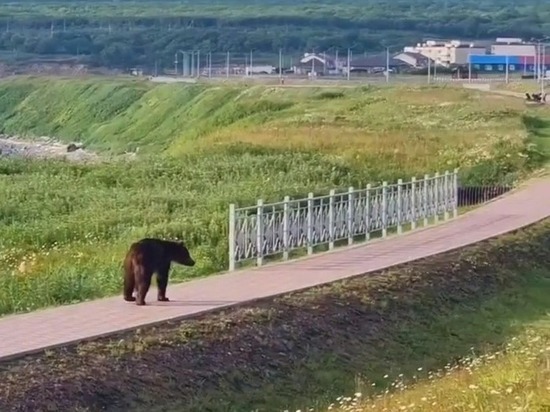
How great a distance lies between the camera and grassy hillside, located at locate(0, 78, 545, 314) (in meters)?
17.7

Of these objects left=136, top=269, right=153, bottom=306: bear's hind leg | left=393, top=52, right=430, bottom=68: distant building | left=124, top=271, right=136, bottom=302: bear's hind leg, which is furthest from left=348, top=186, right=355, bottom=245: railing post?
left=393, top=52, right=430, bottom=68: distant building

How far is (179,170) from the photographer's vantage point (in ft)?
97.1

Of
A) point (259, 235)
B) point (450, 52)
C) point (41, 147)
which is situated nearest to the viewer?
point (259, 235)

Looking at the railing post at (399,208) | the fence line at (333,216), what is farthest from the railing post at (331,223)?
the railing post at (399,208)

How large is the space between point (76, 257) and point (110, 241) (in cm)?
174

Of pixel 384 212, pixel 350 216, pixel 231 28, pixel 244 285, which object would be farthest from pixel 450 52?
pixel 244 285

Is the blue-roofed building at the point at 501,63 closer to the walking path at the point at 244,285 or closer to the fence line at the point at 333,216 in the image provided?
the fence line at the point at 333,216

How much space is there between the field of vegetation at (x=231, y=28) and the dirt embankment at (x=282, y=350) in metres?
111

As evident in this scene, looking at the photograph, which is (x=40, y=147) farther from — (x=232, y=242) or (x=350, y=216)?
(x=232, y=242)

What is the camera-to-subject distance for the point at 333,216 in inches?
747

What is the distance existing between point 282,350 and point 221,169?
1648 centimetres

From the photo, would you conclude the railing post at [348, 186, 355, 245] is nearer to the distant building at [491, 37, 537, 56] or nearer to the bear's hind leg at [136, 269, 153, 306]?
the bear's hind leg at [136, 269, 153, 306]

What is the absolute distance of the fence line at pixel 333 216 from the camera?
55.5 ft

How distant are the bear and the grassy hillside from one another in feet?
2.82
